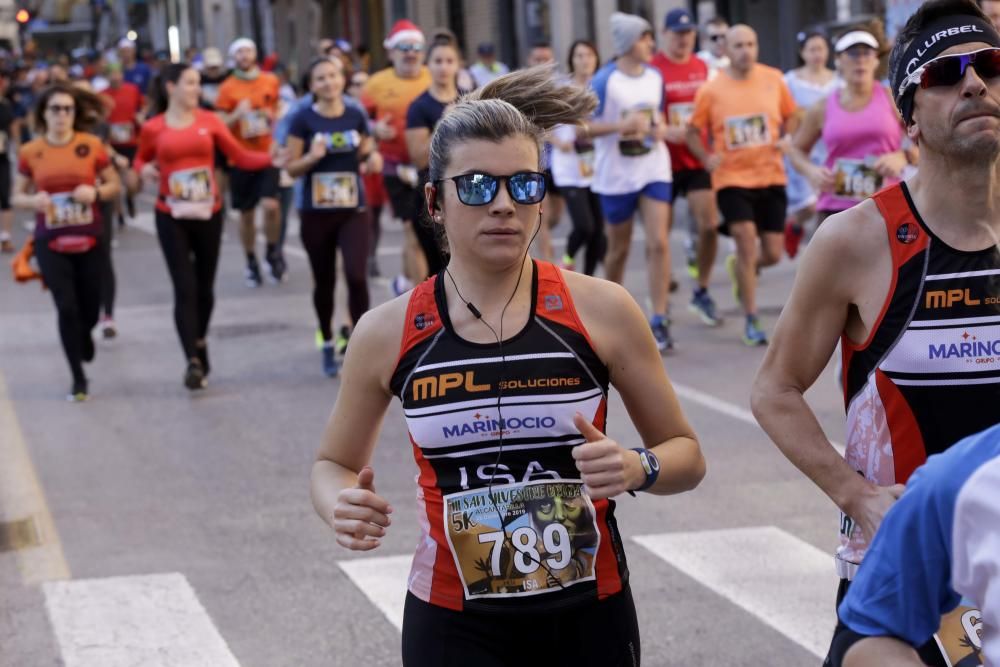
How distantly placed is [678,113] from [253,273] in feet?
17.7

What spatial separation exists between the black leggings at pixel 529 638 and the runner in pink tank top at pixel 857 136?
23.7 ft

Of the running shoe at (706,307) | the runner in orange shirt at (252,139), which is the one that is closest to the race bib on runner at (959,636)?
the running shoe at (706,307)

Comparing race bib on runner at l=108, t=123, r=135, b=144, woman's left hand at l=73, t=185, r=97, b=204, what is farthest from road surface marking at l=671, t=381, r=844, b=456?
race bib on runner at l=108, t=123, r=135, b=144

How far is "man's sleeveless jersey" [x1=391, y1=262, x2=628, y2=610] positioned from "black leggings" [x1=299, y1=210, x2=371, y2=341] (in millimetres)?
8102

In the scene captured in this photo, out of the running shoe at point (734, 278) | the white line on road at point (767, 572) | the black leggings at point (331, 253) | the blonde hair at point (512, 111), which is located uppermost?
the blonde hair at point (512, 111)

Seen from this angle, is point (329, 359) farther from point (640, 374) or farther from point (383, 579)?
point (640, 374)

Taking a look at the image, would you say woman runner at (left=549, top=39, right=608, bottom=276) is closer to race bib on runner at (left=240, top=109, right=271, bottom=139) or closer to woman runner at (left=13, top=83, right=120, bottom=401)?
woman runner at (left=13, top=83, right=120, bottom=401)

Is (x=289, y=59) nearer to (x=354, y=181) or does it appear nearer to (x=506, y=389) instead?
(x=354, y=181)

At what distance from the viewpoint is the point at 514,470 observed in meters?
3.50

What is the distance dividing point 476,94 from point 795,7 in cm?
2236

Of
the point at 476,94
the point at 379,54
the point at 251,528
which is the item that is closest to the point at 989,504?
the point at 476,94

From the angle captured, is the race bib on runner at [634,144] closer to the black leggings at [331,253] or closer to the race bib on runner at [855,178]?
the black leggings at [331,253]

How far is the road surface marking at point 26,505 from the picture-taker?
275 inches

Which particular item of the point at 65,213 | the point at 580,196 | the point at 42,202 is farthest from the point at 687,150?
the point at 42,202
